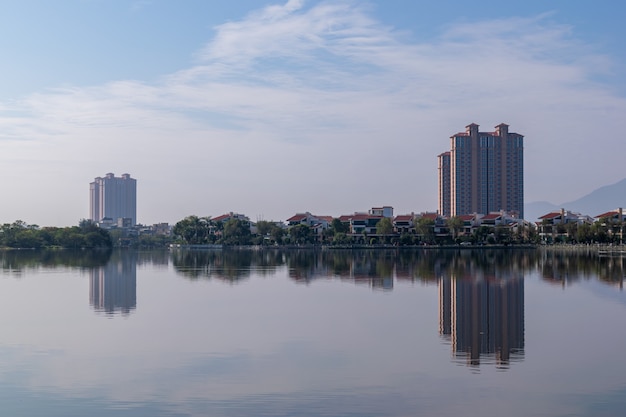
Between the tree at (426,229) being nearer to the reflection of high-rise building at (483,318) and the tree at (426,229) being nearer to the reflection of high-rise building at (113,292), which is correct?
the reflection of high-rise building at (113,292)

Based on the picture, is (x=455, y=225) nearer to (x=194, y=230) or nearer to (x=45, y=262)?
(x=194, y=230)

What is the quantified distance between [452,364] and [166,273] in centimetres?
2241

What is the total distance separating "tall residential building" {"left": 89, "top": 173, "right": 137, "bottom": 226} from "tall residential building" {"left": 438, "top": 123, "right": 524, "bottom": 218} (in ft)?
279

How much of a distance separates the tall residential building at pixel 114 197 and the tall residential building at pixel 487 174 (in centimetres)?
8514

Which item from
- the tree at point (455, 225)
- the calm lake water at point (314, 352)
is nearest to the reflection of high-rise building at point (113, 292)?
the calm lake water at point (314, 352)

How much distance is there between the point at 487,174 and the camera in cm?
8788

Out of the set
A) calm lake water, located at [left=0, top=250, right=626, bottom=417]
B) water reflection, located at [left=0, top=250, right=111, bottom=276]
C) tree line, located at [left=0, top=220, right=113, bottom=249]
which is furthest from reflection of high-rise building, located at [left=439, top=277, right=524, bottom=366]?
tree line, located at [left=0, top=220, right=113, bottom=249]

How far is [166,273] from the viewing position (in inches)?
1232

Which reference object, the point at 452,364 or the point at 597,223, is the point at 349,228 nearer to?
the point at 597,223

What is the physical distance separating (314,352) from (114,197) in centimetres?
14955

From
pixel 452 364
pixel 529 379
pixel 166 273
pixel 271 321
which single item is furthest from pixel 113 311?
pixel 166 273

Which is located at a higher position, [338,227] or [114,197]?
[114,197]

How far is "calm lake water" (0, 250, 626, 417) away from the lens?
848cm

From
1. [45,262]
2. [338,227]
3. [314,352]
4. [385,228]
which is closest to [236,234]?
[338,227]
